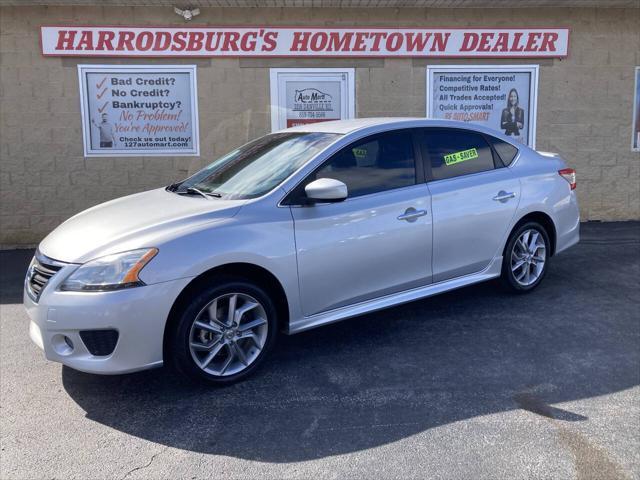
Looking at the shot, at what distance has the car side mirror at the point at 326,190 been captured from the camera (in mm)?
3996

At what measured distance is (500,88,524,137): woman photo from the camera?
29.9ft

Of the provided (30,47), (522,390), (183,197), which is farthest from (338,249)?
(30,47)

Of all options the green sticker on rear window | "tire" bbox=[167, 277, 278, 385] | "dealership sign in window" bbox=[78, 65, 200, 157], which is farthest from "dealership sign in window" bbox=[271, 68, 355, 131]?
"tire" bbox=[167, 277, 278, 385]

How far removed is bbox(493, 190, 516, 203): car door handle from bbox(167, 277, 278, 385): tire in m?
2.34

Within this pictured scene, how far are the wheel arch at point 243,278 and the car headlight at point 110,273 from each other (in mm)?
308

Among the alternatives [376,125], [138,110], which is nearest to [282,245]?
[376,125]

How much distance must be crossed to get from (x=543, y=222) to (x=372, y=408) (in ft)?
9.96

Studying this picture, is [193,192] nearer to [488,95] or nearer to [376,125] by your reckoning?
[376,125]

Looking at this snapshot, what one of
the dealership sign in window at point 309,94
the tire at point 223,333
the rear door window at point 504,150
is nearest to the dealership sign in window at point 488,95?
the dealership sign in window at point 309,94

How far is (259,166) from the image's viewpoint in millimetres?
4621

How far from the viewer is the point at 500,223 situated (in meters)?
5.22

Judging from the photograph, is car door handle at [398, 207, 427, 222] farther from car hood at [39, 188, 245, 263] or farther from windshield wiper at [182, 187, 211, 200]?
windshield wiper at [182, 187, 211, 200]

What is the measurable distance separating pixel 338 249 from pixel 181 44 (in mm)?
5447

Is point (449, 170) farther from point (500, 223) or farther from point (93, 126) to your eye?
point (93, 126)
